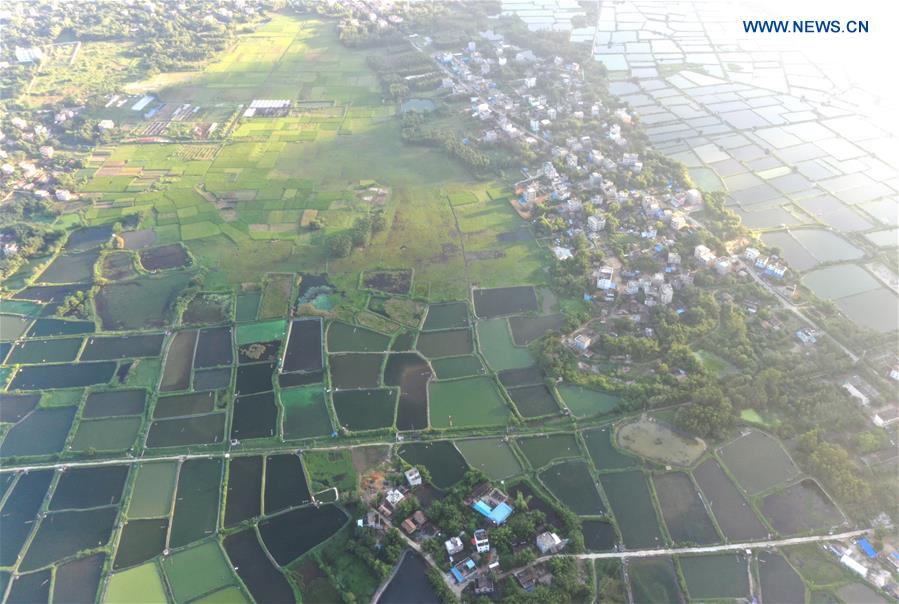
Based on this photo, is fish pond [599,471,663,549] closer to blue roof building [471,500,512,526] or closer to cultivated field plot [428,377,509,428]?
blue roof building [471,500,512,526]

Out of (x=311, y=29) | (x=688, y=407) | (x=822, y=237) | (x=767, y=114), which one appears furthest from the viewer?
(x=311, y=29)

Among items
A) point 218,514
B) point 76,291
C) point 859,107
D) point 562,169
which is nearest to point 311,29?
point 562,169

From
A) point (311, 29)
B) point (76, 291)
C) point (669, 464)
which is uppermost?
point (311, 29)

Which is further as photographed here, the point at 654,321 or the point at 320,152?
the point at 320,152

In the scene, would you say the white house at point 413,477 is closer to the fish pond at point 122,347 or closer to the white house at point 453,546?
the white house at point 453,546

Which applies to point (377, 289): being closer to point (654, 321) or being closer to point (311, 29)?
point (654, 321)

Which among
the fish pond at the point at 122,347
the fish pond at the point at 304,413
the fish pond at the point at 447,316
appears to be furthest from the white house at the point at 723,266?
the fish pond at the point at 122,347

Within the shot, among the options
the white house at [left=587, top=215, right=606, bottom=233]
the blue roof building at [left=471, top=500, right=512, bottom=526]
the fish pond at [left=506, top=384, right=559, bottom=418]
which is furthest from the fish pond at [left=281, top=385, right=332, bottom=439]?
the white house at [left=587, top=215, right=606, bottom=233]
